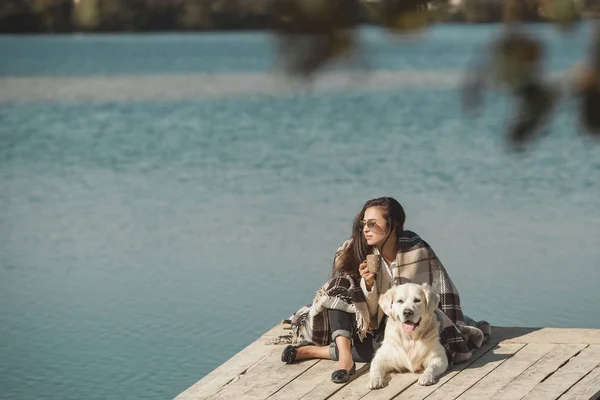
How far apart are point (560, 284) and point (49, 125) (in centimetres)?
1290

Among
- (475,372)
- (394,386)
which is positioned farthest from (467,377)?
(394,386)

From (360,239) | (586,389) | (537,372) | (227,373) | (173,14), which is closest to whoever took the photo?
(173,14)

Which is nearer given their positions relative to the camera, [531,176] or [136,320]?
[136,320]

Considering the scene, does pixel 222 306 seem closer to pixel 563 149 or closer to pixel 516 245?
pixel 516 245

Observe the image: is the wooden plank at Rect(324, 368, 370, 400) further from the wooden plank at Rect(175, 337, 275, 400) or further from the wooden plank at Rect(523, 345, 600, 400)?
the wooden plank at Rect(523, 345, 600, 400)

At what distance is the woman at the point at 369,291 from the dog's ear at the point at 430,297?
0.82 ft

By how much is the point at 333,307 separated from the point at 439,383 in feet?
1.83

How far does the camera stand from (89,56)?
126 ft

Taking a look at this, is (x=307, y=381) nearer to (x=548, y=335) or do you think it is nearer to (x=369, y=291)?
(x=369, y=291)

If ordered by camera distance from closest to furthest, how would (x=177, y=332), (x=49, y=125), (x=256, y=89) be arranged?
(x=177, y=332)
(x=49, y=125)
(x=256, y=89)

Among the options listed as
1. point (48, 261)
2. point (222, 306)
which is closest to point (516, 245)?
point (222, 306)

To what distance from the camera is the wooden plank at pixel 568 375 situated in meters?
4.66

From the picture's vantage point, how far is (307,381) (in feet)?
16.1

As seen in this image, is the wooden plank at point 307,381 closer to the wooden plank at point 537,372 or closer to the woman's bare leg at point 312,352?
the woman's bare leg at point 312,352
